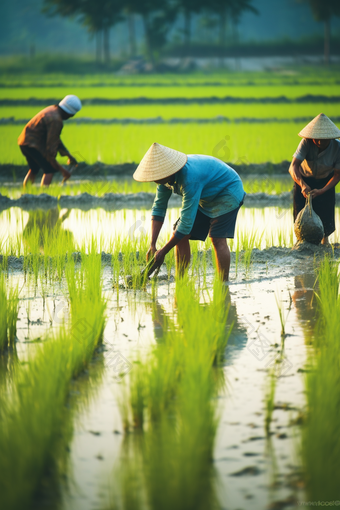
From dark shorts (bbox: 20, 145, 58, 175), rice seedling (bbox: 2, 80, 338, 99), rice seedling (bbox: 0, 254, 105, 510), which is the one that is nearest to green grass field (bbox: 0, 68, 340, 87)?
rice seedling (bbox: 2, 80, 338, 99)

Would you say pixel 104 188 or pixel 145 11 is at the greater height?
pixel 145 11

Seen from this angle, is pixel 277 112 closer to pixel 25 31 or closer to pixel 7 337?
pixel 7 337

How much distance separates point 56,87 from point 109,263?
1737 cm

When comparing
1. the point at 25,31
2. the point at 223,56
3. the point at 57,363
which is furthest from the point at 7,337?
the point at 25,31

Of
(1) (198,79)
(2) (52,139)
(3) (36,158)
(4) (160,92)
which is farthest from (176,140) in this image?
(1) (198,79)

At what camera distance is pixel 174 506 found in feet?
4.94

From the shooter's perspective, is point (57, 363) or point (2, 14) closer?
point (57, 363)

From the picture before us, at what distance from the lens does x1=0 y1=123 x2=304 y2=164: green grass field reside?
861cm

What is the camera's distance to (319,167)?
419cm

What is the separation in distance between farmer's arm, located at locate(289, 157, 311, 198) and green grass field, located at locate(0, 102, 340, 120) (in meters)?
8.93

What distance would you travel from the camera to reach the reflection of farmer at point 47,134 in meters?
5.88

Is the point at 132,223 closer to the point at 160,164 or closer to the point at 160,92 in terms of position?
the point at 160,164

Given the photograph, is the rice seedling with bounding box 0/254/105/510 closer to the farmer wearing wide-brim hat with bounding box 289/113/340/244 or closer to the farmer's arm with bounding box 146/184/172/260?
the farmer's arm with bounding box 146/184/172/260

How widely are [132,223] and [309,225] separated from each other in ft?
6.76
